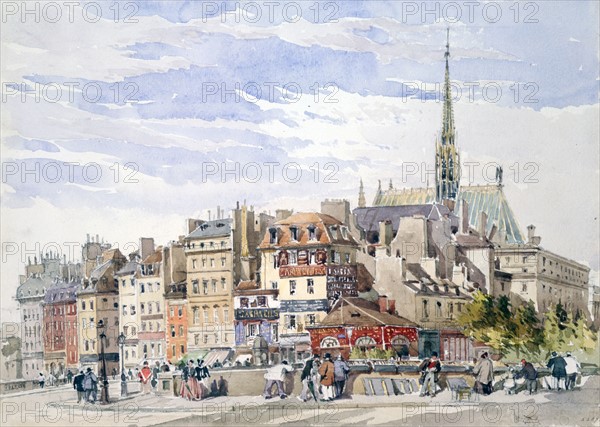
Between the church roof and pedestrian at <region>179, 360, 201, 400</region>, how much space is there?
2660 mm

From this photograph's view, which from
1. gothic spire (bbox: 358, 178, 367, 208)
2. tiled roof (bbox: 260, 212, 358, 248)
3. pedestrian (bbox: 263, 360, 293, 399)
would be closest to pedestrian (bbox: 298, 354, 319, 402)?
pedestrian (bbox: 263, 360, 293, 399)

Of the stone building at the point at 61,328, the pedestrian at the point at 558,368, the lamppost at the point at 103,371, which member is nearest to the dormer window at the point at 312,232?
the lamppost at the point at 103,371

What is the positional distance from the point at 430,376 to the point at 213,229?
9.15ft

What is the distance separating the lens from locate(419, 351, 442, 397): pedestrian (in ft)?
42.4

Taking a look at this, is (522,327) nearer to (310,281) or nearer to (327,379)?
(327,379)

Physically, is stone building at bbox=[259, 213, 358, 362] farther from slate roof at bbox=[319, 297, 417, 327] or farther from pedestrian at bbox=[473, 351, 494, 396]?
pedestrian at bbox=[473, 351, 494, 396]

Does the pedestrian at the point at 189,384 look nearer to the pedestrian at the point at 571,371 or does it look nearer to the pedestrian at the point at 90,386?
the pedestrian at the point at 90,386

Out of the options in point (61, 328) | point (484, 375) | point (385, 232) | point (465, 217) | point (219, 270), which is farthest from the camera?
point (61, 328)

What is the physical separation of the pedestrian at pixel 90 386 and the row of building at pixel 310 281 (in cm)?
14

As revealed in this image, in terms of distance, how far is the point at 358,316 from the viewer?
1309 cm

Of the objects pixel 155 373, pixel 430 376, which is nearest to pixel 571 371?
pixel 430 376

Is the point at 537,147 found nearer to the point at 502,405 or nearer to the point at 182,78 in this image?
the point at 502,405

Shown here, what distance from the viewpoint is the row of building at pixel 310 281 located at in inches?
512

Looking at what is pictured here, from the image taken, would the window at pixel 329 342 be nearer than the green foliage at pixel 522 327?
No
